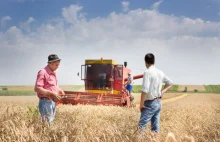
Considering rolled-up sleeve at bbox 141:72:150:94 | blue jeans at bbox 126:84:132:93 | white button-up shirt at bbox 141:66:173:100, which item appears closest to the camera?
rolled-up sleeve at bbox 141:72:150:94

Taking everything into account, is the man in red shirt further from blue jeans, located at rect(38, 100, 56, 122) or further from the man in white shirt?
the man in white shirt

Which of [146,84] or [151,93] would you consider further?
[151,93]

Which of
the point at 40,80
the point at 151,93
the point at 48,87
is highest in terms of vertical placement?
the point at 40,80

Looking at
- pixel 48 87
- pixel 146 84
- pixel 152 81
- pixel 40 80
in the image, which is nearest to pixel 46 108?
pixel 48 87

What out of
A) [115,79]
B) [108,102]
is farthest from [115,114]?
[115,79]

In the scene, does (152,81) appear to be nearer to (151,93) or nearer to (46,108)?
(151,93)

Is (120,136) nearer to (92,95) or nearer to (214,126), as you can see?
(214,126)

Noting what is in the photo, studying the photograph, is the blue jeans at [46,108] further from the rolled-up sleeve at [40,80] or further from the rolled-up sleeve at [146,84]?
the rolled-up sleeve at [146,84]

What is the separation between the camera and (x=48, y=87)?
5984mm

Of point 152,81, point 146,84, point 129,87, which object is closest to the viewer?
point 146,84

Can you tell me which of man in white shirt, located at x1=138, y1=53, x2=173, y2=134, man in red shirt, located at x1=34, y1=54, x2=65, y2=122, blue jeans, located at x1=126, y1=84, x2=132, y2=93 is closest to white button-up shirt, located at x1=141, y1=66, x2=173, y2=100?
man in white shirt, located at x1=138, y1=53, x2=173, y2=134

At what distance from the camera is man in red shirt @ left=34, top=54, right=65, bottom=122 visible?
5.87m

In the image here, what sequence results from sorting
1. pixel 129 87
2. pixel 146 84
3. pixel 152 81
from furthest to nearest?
pixel 129 87
pixel 152 81
pixel 146 84

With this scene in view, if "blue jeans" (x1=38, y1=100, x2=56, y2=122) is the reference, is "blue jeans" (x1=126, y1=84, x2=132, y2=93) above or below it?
above
